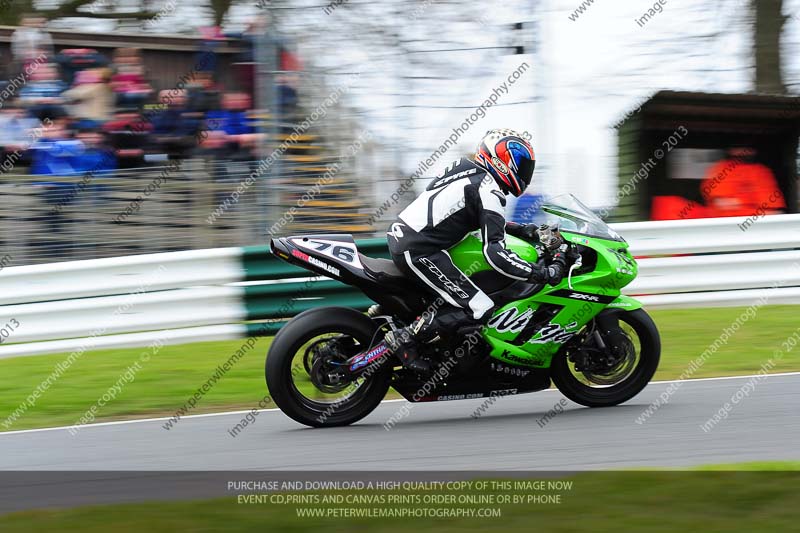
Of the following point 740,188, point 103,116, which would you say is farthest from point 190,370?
point 740,188

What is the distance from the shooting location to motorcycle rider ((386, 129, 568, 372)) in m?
6.29

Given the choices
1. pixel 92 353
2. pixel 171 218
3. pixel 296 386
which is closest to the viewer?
pixel 296 386

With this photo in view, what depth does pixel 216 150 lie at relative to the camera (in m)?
10.7

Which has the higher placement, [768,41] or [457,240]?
[457,240]

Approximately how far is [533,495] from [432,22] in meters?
7.45

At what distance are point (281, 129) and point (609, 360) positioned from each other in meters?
4.62

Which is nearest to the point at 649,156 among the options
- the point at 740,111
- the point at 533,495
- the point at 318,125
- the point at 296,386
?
the point at 740,111

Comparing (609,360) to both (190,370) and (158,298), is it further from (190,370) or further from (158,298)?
(158,298)

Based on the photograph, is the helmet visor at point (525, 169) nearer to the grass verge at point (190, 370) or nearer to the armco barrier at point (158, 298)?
the grass verge at point (190, 370)

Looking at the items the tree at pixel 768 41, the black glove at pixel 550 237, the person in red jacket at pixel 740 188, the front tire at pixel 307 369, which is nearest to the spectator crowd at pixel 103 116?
the front tire at pixel 307 369

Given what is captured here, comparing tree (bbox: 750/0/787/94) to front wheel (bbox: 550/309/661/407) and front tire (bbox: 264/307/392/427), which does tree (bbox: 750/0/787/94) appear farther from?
front tire (bbox: 264/307/392/427)

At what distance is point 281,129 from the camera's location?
1000 centimetres

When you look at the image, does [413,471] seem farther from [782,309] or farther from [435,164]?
[782,309]

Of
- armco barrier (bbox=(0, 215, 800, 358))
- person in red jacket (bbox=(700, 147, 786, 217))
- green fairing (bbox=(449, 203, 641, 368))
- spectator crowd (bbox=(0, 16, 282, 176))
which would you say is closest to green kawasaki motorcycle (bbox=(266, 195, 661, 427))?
green fairing (bbox=(449, 203, 641, 368))
